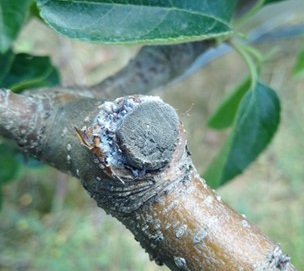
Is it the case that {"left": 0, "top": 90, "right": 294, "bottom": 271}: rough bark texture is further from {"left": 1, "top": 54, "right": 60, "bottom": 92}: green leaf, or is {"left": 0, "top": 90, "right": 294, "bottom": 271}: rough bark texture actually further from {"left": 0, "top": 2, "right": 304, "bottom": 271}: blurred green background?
{"left": 0, "top": 2, "right": 304, "bottom": 271}: blurred green background

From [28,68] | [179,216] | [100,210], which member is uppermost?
[179,216]

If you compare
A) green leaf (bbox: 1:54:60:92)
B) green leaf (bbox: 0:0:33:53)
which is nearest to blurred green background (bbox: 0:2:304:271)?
green leaf (bbox: 1:54:60:92)

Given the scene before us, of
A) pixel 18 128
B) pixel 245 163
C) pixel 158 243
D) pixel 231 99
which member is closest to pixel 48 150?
pixel 18 128

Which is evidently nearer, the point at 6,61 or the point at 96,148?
the point at 96,148

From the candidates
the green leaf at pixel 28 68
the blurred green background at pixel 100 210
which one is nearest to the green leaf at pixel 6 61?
the green leaf at pixel 28 68

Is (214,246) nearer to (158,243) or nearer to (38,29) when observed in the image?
(158,243)

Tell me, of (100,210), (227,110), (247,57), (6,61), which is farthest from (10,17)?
(100,210)

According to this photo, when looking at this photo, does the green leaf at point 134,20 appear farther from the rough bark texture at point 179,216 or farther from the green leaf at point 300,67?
the green leaf at point 300,67

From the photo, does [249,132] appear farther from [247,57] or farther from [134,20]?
[134,20]
